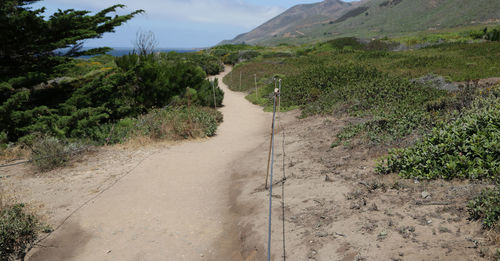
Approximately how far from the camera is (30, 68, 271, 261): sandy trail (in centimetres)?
499

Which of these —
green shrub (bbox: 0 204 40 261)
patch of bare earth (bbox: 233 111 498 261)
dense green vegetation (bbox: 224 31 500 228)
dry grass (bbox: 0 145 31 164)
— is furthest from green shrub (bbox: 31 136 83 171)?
dense green vegetation (bbox: 224 31 500 228)

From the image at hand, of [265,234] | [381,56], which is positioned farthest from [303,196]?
[381,56]

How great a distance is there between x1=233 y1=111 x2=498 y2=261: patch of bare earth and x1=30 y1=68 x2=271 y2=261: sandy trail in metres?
0.64

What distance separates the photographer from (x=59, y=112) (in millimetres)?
10375

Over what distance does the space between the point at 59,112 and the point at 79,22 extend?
3350 millimetres

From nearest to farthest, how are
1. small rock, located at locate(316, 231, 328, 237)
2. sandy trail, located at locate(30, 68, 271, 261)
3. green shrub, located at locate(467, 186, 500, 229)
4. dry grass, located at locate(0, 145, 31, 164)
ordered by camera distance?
green shrub, located at locate(467, 186, 500, 229) < small rock, located at locate(316, 231, 328, 237) < sandy trail, located at locate(30, 68, 271, 261) < dry grass, located at locate(0, 145, 31, 164)

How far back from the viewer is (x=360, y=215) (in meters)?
4.53

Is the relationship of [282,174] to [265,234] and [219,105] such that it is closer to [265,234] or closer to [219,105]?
[265,234]

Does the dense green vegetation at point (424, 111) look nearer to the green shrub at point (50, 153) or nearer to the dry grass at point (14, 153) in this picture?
the green shrub at point (50, 153)

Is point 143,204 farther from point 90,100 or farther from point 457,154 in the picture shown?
point 90,100

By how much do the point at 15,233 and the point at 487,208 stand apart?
671 cm

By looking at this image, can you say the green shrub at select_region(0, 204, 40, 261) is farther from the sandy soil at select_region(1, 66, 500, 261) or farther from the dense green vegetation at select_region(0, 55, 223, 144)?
the dense green vegetation at select_region(0, 55, 223, 144)

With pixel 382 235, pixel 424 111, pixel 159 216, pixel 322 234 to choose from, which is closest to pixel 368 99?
pixel 424 111

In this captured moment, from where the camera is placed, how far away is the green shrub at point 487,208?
11.1 feet
